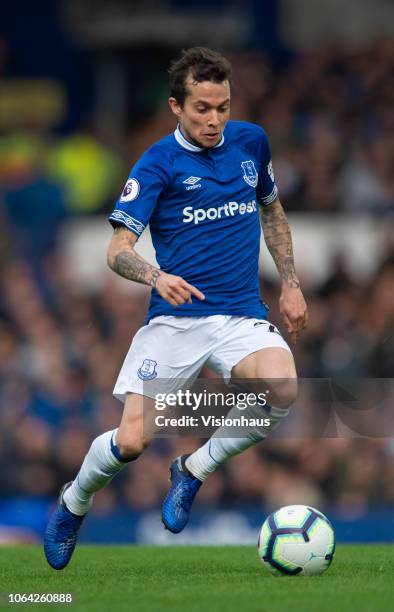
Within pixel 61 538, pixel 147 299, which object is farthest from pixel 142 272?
pixel 147 299

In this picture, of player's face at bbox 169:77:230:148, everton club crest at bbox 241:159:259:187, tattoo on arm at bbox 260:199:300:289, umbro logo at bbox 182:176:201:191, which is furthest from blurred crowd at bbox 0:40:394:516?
player's face at bbox 169:77:230:148

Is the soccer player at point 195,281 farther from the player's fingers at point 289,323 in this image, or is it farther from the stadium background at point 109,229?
the stadium background at point 109,229

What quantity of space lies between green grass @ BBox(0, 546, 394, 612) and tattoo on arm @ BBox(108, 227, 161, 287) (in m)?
1.46

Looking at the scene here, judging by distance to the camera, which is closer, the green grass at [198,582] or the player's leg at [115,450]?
the green grass at [198,582]

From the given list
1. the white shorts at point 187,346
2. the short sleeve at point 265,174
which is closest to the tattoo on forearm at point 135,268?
the white shorts at point 187,346

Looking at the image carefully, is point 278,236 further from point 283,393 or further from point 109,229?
point 109,229

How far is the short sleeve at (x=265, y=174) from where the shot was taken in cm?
743

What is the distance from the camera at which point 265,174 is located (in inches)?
294

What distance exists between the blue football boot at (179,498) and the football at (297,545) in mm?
582

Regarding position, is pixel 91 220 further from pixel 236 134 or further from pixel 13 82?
pixel 236 134

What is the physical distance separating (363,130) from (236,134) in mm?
8064

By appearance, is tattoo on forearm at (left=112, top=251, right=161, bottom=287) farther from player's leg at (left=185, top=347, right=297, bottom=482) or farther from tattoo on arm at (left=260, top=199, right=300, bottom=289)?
tattoo on arm at (left=260, top=199, right=300, bottom=289)

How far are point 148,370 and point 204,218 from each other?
83 cm

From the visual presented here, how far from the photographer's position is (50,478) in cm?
1240
